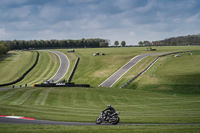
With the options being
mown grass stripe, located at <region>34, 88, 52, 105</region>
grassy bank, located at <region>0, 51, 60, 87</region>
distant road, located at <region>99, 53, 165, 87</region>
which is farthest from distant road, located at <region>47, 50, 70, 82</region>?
mown grass stripe, located at <region>34, 88, 52, 105</region>

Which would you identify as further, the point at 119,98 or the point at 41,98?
the point at 119,98

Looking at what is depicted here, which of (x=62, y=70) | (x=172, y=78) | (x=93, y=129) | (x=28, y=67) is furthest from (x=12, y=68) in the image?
(x=93, y=129)

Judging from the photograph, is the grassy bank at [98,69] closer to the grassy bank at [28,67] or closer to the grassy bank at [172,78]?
the grassy bank at [172,78]

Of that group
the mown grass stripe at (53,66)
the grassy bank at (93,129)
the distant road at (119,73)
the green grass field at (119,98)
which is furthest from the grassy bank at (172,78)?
the grassy bank at (93,129)

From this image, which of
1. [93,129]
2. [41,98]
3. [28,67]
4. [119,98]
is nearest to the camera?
[93,129]

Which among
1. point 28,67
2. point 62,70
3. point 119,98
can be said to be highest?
point 28,67

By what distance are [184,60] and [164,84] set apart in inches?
1343

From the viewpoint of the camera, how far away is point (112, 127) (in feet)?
78.4

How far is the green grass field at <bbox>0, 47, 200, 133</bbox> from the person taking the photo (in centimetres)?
2723

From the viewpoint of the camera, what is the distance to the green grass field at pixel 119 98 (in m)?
27.2

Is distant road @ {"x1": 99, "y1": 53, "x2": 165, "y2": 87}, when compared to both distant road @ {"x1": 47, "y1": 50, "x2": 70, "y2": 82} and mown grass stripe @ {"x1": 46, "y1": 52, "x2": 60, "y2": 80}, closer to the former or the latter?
distant road @ {"x1": 47, "y1": 50, "x2": 70, "y2": 82}

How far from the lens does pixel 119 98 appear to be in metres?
55.1

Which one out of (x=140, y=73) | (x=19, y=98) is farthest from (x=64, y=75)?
(x=19, y=98)

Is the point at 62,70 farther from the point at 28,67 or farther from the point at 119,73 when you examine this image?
the point at 119,73
